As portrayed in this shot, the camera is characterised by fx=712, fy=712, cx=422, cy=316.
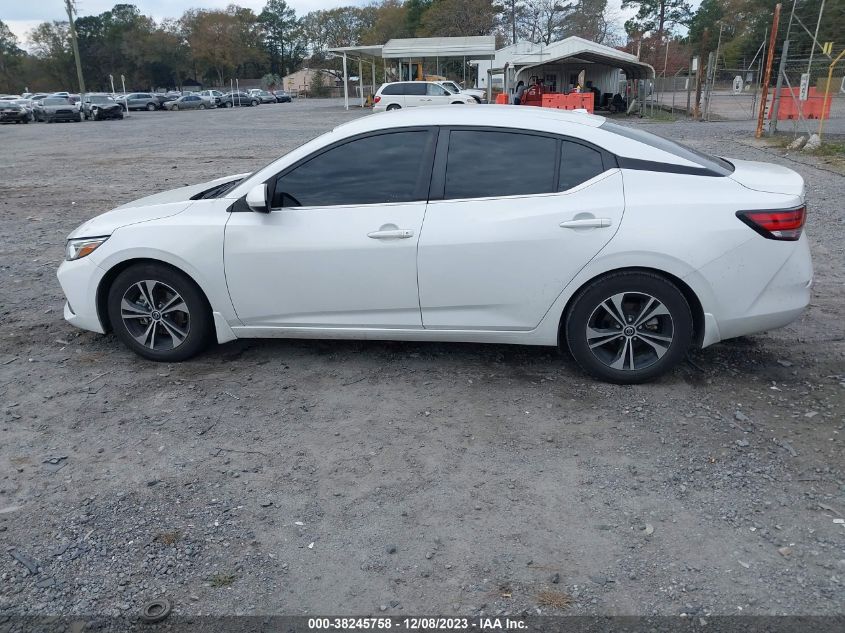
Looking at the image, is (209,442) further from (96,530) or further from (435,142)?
(435,142)

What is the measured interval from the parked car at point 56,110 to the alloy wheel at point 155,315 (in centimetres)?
4135

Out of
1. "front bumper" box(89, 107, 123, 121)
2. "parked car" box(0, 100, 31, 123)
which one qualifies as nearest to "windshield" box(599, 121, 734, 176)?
"parked car" box(0, 100, 31, 123)

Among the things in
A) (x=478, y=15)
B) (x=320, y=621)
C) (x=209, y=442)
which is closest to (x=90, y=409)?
(x=209, y=442)

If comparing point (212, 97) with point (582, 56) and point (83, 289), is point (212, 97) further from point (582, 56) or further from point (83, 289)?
point (83, 289)

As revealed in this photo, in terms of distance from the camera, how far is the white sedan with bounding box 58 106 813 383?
4.18 meters

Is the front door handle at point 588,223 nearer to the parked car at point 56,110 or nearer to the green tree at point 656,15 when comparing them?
the parked car at point 56,110

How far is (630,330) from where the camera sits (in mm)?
4336

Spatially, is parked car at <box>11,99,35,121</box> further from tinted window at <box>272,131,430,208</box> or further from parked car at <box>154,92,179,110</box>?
tinted window at <box>272,131,430,208</box>

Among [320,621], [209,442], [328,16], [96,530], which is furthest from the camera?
[328,16]

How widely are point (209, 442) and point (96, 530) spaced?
83 centimetres

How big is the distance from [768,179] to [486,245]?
182 cm

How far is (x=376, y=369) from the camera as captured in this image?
4.80 m

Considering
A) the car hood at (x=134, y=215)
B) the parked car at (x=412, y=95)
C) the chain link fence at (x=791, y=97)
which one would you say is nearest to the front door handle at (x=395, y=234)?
the car hood at (x=134, y=215)

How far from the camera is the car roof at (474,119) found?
14.7ft
